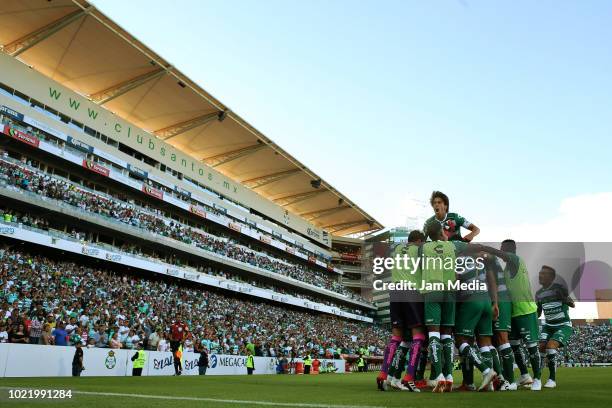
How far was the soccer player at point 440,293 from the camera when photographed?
6.95 m

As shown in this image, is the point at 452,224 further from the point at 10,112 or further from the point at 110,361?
the point at 10,112

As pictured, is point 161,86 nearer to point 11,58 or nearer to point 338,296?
point 11,58

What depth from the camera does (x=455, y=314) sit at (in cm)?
732

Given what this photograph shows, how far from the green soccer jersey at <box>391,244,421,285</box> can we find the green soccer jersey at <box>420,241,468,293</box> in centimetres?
27

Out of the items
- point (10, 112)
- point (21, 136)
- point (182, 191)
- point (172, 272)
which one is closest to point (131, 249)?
point (172, 272)

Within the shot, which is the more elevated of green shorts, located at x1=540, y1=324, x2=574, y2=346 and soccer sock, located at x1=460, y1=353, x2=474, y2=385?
green shorts, located at x1=540, y1=324, x2=574, y2=346

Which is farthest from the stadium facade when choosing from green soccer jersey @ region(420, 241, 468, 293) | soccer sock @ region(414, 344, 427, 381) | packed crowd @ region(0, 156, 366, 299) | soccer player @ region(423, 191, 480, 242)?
green soccer jersey @ region(420, 241, 468, 293)

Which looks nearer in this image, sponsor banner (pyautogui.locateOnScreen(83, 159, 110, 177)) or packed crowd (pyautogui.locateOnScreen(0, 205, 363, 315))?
packed crowd (pyautogui.locateOnScreen(0, 205, 363, 315))

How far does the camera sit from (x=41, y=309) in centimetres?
1944

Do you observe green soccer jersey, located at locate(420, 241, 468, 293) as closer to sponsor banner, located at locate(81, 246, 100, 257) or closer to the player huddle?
the player huddle

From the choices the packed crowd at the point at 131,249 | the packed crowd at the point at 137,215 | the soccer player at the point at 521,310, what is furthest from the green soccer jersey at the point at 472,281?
the packed crowd at the point at 137,215

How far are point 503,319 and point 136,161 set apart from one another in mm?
33403

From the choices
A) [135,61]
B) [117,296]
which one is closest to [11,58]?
[135,61]

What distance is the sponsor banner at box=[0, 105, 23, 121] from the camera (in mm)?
27220
